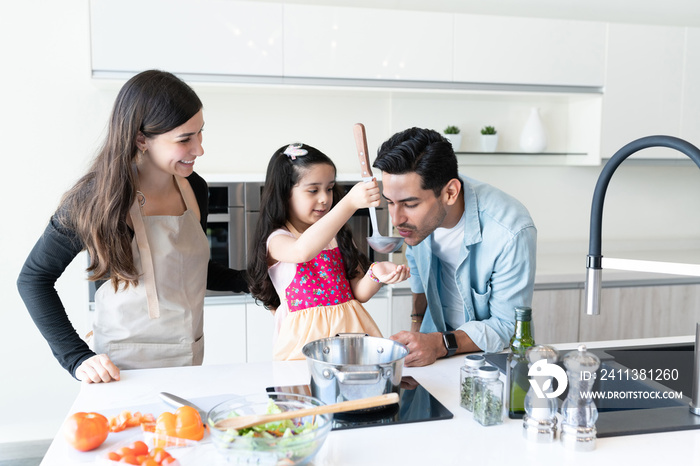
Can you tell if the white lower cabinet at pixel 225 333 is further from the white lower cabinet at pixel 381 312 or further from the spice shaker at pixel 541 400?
the spice shaker at pixel 541 400

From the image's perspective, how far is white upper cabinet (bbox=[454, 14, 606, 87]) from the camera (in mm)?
3096

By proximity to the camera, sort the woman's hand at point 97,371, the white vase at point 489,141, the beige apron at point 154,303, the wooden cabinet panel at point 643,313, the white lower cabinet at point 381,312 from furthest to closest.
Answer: the white vase at point 489,141 < the wooden cabinet panel at point 643,313 < the white lower cabinet at point 381,312 < the beige apron at point 154,303 < the woman's hand at point 97,371

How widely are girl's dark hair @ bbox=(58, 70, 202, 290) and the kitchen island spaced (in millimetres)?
321

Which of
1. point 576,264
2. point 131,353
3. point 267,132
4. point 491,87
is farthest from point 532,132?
point 131,353

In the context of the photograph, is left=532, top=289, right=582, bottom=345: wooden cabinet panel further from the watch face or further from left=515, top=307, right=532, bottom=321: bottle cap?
left=515, top=307, right=532, bottom=321: bottle cap

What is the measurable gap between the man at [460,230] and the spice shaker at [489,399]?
1.70 feet

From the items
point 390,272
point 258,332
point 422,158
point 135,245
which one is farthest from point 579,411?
point 258,332

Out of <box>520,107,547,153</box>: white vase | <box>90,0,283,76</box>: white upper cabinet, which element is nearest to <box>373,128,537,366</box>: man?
<box>90,0,283,76</box>: white upper cabinet

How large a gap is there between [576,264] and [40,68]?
9.84ft

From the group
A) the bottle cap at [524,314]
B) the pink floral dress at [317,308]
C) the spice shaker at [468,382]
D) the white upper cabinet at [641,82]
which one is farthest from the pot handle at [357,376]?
the white upper cabinet at [641,82]

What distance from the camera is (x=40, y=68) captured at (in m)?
3.11

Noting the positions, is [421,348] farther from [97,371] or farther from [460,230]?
[97,371]

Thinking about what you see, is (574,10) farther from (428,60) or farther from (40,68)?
(40,68)

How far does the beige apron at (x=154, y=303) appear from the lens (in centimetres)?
160
